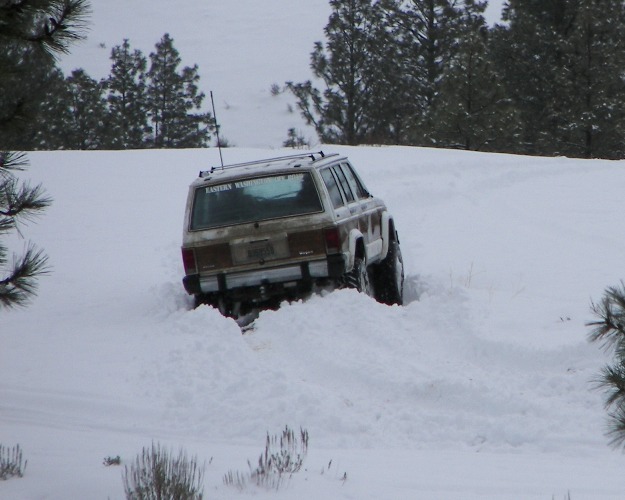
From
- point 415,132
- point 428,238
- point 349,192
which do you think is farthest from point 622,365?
point 415,132

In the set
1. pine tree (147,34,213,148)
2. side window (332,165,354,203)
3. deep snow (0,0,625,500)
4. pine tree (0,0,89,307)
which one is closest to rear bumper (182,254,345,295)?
deep snow (0,0,625,500)

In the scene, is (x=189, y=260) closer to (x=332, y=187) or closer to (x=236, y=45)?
(x=332, y=187)

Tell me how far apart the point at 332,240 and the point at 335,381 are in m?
2.16

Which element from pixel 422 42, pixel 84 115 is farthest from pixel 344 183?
pixel 422 42

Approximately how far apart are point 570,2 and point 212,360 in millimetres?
33316

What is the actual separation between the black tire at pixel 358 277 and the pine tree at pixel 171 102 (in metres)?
27.9

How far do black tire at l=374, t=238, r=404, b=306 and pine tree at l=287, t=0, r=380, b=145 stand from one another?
24623 millimetres

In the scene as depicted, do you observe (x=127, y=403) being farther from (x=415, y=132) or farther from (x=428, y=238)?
(x=415, y=132)

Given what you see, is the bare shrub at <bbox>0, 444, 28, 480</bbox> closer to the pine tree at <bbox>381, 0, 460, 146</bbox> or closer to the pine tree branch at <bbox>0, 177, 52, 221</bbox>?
the pine tree branch at <bbox>0, 177, 52, 221</bbox>

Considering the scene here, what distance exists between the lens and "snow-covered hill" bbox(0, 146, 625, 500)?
5.95m

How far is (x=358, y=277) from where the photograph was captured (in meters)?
10.5

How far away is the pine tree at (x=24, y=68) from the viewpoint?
5594 millimetres

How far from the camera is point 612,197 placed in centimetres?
2180

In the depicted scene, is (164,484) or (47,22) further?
(47,22)
